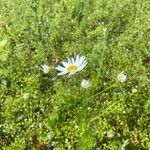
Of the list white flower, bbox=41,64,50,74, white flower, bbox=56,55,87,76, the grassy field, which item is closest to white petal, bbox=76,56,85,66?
white flower, bbox=56,55,87,76

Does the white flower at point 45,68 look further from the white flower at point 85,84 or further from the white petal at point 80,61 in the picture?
the white flower at point 85,84

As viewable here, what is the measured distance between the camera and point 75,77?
4094 millimetres

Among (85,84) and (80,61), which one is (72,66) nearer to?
(80,61)

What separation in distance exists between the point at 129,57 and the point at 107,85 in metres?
0.47

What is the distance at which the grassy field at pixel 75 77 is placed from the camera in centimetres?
358

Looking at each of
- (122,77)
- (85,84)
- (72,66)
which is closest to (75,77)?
(72,66)

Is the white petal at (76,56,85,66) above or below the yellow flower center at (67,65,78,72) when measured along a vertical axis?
above

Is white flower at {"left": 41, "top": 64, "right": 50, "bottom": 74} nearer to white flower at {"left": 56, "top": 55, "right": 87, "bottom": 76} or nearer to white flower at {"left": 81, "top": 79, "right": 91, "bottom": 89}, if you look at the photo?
white flower at {"left": 56, "top": 55, "right": 87, "bottom": 76}

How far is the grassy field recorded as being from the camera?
11.8ft

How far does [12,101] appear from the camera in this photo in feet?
12.8

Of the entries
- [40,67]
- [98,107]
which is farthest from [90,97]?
[40,67]

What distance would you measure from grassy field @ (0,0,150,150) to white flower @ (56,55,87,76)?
5.0 inches

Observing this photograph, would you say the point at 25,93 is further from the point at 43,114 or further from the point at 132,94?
the point at 132,94

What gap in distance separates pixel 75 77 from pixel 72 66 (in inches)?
5.2
